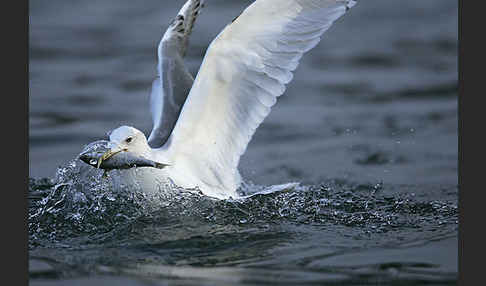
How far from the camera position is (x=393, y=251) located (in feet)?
18.3

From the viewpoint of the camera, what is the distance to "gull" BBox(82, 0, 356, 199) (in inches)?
243

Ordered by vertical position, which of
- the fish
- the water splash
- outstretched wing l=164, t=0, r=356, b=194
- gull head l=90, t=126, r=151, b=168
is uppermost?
outstretched wing l=164, t=0, r=356, b=194

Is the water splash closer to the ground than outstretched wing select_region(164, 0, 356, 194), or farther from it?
closer to the ground

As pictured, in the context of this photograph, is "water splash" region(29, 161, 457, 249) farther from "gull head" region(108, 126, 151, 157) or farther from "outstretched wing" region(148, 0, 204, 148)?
"outstretched wing" region(148, 0, 204, 148)

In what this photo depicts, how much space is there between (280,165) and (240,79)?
262 cm

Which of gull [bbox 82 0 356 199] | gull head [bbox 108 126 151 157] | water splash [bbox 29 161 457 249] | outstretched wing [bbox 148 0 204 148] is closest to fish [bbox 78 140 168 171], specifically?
gull head [bbox 108 126 151 157]

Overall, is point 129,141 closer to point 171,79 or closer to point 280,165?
point 171,79

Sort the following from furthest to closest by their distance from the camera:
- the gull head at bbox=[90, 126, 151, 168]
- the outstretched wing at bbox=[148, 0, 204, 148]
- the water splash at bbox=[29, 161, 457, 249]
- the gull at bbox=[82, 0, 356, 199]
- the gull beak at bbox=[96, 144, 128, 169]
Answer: the outstretched wing at bbox=[148, 0, 204, 148], the gull at bbox=[82, 0, 356, 199], the water splash at bbox=[29, 161, 457, 249], the gull head at bbox=[90, 126, 151, 168], the gull beak at bbox=[96, 144, 128, 169]

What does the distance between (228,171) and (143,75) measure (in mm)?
6151

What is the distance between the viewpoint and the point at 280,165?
8.87m

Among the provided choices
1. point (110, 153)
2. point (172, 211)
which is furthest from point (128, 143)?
point (172, 211)

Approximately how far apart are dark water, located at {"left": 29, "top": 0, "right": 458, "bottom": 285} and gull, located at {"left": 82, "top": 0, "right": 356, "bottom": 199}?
22cm

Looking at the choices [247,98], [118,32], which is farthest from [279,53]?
[118,32]

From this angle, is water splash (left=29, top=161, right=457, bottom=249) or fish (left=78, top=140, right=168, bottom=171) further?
water splash (left=29, top=161, right=457, bottom=249)
